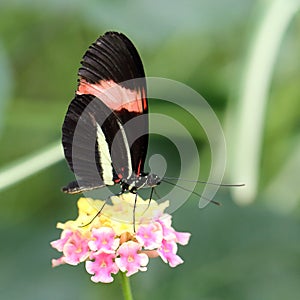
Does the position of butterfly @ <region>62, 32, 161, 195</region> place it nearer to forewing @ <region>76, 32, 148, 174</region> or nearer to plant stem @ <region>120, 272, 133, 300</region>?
forewing @ <region>76, 32, 148, 174</region>

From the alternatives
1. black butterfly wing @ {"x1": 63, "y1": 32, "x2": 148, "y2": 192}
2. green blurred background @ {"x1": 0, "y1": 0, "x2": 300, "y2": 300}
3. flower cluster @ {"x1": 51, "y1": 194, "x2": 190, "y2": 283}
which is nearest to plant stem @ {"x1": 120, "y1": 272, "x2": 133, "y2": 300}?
flower cluster @ {"x1": 51, "y1": 194, "x2": 190, "y2": 283}

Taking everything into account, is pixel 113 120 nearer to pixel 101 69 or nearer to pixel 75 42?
pixel 101 69

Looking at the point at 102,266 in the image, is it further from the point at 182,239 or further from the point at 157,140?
the point at 157,140

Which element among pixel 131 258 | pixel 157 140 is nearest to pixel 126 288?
pixel 131 258

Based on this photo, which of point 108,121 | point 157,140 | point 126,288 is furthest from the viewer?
point 157,140

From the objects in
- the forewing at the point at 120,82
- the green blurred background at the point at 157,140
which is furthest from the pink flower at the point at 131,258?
the green blurred background at the point at 157,140
